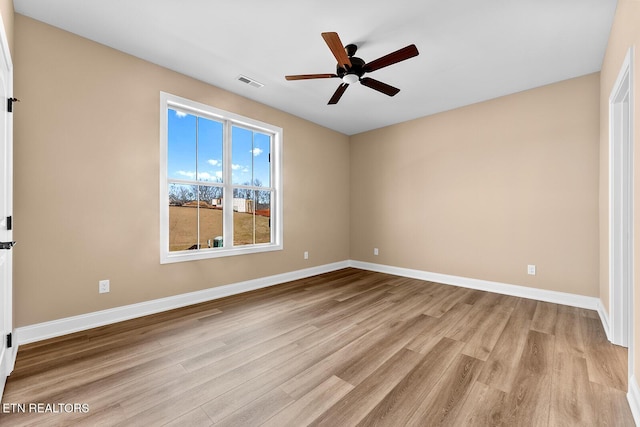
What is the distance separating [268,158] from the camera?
4.44 metres

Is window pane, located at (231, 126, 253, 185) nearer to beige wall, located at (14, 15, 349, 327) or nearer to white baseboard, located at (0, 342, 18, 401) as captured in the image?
beige wall, located at (14, 15, 349, 327)

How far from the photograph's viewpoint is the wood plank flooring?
1.52 m

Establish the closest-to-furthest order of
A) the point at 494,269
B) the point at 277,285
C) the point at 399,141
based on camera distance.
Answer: the point at 494,269 < the point at 277,285 < the point at 399,141

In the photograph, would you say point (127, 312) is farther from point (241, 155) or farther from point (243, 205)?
point (241, 155)

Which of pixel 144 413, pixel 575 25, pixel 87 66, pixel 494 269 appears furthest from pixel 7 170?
pixel 494 269

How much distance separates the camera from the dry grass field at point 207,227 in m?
3.36

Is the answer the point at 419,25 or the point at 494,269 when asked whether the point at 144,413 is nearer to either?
the point at 419,25

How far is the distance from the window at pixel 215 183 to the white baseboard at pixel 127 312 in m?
0.45

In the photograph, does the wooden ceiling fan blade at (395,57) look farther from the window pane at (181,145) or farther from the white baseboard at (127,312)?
the white baseboard at (127,312)

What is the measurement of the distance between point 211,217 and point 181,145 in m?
0.98

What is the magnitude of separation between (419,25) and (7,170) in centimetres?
338

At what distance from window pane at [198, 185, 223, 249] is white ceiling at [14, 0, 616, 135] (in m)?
1.42

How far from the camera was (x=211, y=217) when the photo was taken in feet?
12.1

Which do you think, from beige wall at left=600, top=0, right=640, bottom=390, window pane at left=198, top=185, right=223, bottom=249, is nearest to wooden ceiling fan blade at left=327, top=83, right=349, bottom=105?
window pane at left=198, top=185, right=223, bottom=249
